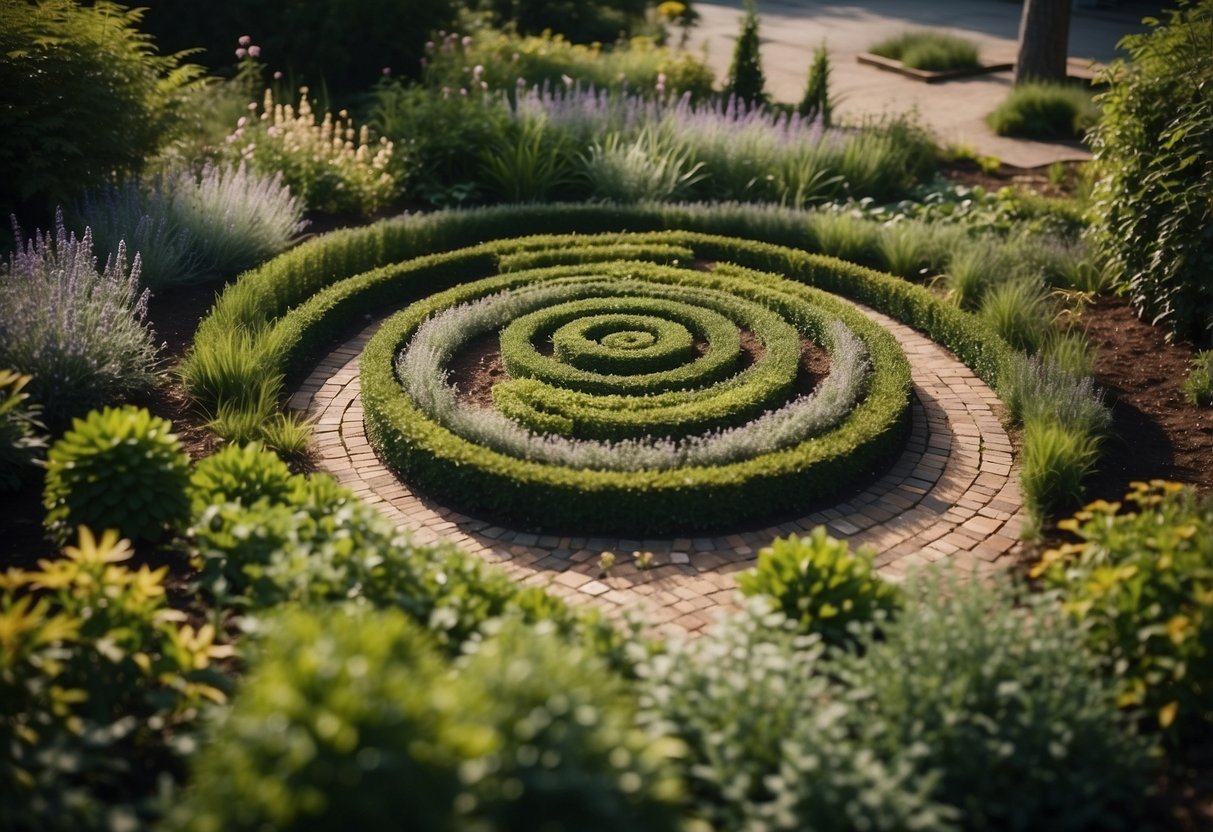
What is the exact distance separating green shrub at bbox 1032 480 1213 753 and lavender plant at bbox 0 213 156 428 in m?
5.99

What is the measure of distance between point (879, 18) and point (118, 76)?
21.7m

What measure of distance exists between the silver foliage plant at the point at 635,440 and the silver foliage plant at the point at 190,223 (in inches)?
98.7

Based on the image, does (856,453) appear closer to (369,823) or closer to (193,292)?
(369,823)

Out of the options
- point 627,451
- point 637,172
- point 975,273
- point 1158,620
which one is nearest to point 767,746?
point 1158,620

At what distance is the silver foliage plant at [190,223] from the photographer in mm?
9164

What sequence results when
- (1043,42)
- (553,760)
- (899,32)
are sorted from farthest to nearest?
(899,32), (1043,42), (553,760)

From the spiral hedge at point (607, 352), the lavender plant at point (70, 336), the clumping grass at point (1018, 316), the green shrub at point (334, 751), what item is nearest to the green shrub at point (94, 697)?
the green shrub at point (334, 751)

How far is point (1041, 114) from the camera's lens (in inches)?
610

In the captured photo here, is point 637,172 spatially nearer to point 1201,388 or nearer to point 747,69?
point 747,69

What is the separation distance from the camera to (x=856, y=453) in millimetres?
6797

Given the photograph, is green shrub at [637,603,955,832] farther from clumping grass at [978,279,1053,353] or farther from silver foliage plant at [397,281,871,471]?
clumping grass at [978,279,1053,353]

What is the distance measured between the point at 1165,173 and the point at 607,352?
483cm

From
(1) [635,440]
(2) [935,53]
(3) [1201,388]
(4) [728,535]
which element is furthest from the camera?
(2) [935,53]

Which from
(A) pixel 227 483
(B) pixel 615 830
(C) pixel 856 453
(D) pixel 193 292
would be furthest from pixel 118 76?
(B) pixel 615 830
